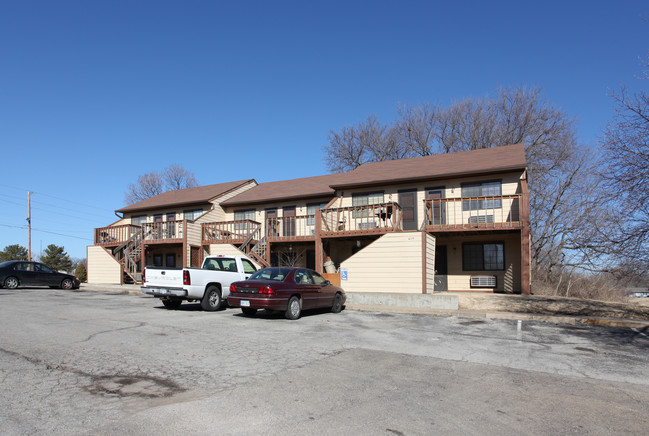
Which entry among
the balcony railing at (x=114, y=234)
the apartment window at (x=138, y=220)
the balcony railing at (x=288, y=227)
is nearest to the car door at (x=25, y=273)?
the balcony railing at (x=114, y=234)

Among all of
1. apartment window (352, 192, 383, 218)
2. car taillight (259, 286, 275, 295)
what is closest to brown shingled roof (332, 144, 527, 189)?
apartment window (352, 192, 383, 218)

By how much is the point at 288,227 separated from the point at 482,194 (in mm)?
10408

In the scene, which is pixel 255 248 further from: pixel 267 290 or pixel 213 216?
pixel 267 290

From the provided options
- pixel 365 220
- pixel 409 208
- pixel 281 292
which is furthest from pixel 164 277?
pixel 409 208

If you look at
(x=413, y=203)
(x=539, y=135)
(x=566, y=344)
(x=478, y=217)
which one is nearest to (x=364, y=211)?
(x=413, y=203)

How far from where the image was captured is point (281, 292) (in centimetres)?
1165

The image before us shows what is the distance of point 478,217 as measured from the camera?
1934 cm

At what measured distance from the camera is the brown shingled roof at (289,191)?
25.4m

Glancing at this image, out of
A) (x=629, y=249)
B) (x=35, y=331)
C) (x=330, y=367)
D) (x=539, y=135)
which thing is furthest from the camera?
(x=539, y=135)

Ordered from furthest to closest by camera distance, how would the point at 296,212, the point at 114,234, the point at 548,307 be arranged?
1. the point at 114,234
2. the point at 296,212
3. the point at 548,307

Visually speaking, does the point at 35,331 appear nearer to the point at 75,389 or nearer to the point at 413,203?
the point at 75,389

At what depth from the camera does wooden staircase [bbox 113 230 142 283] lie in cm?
2725

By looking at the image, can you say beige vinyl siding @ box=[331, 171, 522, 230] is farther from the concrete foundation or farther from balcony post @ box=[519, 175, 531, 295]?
the concrete foundation

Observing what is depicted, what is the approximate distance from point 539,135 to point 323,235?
771 inches
